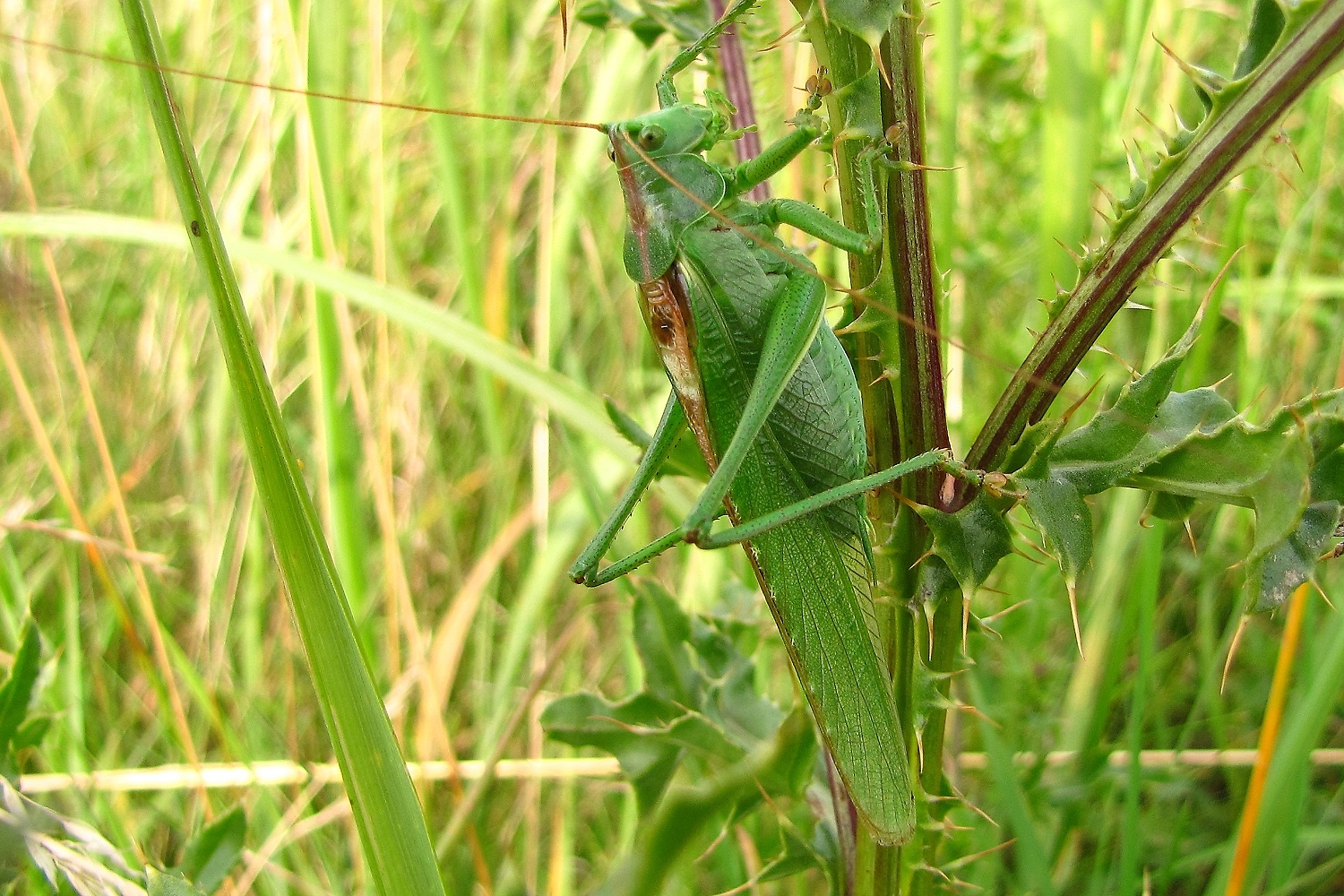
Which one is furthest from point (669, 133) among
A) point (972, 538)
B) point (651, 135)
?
point (972, 538)

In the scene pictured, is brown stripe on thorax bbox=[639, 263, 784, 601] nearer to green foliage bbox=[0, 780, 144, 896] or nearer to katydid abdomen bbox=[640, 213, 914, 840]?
katydid abdomen bbox=[640, 213, 914, 840]

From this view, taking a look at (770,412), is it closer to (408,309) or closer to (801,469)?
(801,469)

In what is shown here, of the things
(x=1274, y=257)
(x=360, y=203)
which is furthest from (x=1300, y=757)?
(x=360, y=203)

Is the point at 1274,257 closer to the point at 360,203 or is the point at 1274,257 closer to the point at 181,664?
the point at 360,203

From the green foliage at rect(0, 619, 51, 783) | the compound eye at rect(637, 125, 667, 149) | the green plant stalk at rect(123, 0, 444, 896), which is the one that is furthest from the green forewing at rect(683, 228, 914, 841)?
the green foliage at rect(0, 619, 51, 783)

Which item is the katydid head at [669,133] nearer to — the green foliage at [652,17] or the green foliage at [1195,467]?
the green foliage at [652,17]

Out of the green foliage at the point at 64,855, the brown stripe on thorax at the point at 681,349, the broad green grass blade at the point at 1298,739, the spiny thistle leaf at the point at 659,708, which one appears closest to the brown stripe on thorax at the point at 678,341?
the brown stripe on thorax at the point at 681,349
